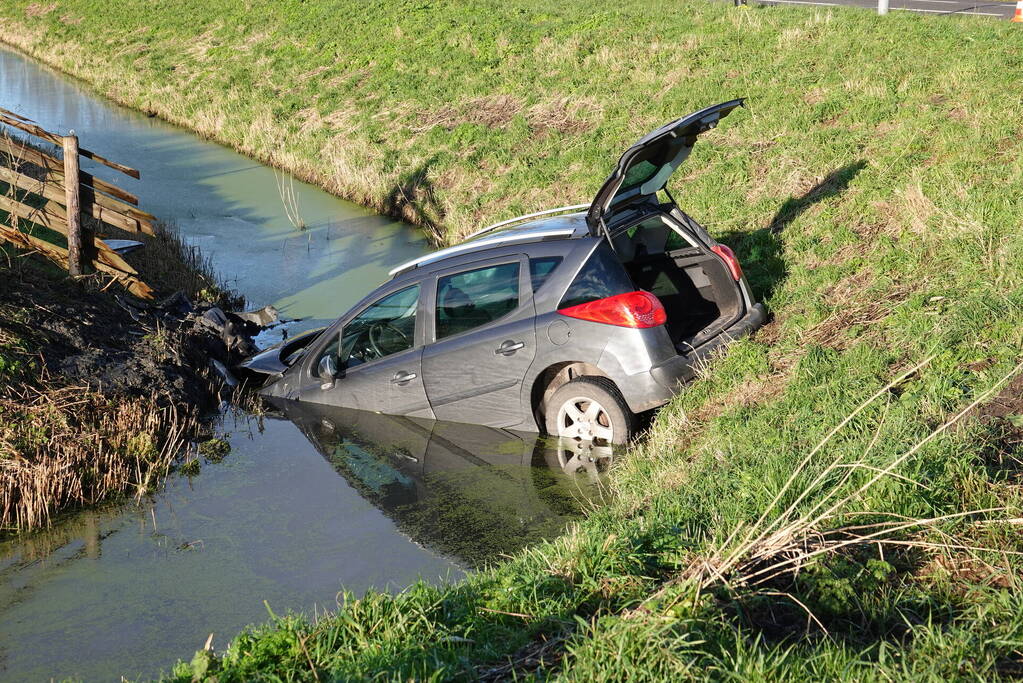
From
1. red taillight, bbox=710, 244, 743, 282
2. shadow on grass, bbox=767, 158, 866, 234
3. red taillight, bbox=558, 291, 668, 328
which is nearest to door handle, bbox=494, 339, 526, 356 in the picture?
red taillight, bbox=558, 291, 668, 328

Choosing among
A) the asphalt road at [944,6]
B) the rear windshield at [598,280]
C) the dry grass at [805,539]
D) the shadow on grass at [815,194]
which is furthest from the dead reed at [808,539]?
the asphalt road at [944,6]

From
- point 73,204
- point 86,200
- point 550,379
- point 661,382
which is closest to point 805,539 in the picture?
point 661,382

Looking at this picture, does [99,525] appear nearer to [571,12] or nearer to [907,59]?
[907,59]

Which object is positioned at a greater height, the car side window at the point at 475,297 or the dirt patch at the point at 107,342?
the car side window at the point at 475,297

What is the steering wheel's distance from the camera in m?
8.79

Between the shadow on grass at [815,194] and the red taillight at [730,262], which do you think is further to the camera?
the shadow on grass at [815,194]

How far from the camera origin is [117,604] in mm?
6254

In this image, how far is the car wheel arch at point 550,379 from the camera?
8.01m

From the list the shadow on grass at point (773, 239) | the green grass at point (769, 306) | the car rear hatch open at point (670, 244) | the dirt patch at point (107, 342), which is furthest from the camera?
the shadow on grass at point (773, 239)

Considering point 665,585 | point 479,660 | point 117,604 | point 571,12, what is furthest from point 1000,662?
point 571,12

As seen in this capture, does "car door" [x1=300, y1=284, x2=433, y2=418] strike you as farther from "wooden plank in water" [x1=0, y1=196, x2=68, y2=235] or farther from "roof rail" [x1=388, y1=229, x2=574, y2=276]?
"wooden plank in water" [x1=0, y1=196, x2=68, y2=235]

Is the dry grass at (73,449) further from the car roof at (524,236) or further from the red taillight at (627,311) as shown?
the red taillight at (627,311)

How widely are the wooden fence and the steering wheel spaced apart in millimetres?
4247

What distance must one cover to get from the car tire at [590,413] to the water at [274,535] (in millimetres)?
180
